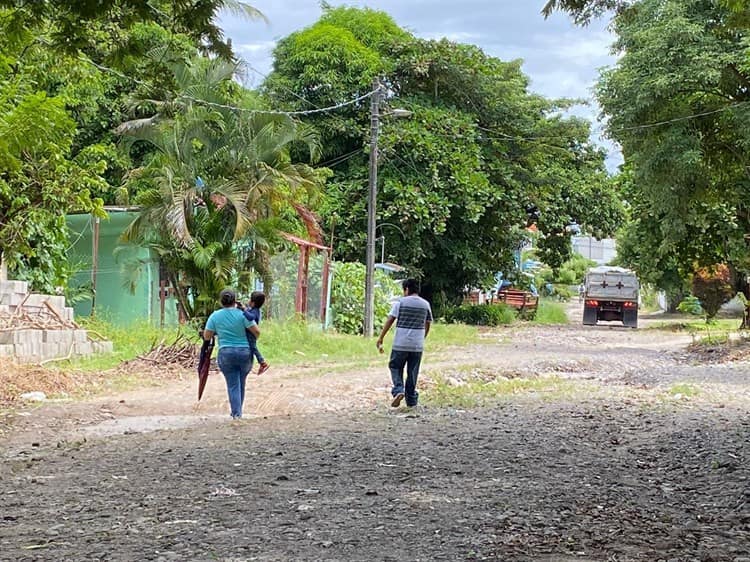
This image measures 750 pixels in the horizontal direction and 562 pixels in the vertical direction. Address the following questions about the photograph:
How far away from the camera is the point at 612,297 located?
41.9 metres

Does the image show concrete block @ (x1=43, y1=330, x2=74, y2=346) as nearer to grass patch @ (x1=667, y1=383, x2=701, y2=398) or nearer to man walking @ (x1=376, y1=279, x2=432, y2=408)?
man walking @ (x1=376, y1=279, x2=432, y2=408)

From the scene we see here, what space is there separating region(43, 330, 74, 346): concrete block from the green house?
5.27 meters

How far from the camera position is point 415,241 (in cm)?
3359

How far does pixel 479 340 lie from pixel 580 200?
1253cm

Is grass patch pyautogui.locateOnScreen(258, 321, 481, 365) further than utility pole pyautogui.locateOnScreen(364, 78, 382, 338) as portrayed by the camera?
No

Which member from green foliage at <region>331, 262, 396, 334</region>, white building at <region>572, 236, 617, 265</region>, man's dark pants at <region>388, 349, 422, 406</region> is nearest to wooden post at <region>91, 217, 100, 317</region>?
green foliage at <region>331, 262, 396, 334</region>

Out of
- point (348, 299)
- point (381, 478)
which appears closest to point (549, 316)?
point (348, 299)

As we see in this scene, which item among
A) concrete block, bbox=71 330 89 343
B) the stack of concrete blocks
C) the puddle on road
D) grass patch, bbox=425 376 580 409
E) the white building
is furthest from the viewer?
the white building

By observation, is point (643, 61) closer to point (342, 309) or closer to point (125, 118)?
point (342, 309)

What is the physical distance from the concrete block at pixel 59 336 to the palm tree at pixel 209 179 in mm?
2213

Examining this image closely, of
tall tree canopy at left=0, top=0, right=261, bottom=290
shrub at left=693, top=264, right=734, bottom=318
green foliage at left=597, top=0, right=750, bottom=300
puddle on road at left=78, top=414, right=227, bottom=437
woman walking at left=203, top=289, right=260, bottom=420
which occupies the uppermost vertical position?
green foliage at left=597, top=0, right=750, bottom=300

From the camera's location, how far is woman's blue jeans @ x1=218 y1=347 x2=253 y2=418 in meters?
11.0

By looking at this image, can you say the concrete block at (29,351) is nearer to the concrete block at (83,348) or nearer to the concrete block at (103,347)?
the concrete block at (83,348)

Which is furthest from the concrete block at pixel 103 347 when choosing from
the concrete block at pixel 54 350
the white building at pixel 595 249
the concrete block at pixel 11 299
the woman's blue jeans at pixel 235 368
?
the white building at pixel 595 249
